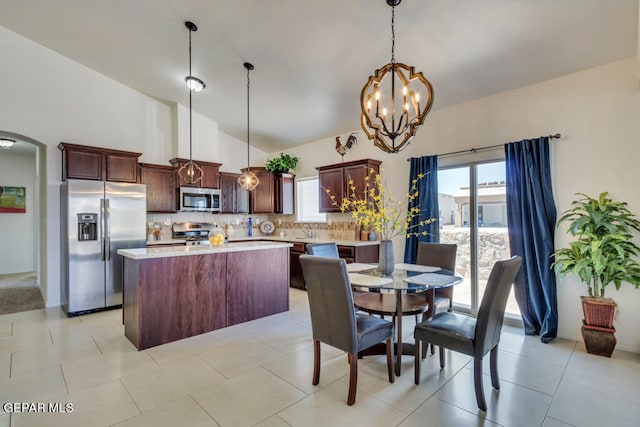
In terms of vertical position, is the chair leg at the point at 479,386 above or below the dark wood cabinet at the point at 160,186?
below

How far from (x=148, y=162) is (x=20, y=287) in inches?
139

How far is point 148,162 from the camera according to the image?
5.48 metres

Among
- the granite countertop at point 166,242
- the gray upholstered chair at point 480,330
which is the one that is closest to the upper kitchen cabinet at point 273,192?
the granite countertop at point 166,242

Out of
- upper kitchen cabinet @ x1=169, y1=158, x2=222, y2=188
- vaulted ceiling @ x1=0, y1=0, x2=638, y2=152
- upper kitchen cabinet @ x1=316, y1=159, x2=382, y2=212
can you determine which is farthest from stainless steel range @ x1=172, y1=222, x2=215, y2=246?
vaulted ceiling @ x1=0, y1=0, x2=638, y2=152

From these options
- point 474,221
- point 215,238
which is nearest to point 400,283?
point 474,221

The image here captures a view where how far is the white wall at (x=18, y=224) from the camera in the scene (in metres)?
7.18

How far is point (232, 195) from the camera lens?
6379 millimetres

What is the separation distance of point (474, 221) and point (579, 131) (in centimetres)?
147

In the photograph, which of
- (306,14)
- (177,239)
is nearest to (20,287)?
(177,239)

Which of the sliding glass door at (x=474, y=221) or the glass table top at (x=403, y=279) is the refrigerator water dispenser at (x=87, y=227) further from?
the sliding glass door at (x=474, y=221)

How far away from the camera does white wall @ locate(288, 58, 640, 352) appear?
9.89 ft

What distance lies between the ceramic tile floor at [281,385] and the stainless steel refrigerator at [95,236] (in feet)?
Answer: 3.07

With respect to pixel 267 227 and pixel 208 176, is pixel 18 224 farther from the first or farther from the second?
pixel 267 227
